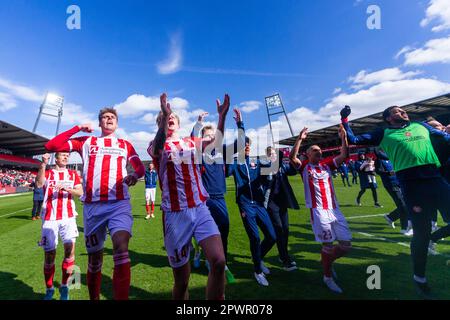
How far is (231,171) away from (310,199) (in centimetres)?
144

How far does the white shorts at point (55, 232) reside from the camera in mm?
3810

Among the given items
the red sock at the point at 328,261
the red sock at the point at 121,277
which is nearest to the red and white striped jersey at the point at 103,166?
the red sock at the point at 121,277

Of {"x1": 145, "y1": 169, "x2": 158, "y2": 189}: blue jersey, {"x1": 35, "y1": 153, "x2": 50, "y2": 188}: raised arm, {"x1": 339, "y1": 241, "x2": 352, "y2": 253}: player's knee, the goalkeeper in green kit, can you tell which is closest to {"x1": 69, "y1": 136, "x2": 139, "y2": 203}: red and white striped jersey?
{"x1": 35, "y1": 153, "x2": 50, "y2": 188}: raised arm

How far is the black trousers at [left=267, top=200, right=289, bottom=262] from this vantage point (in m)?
4.68

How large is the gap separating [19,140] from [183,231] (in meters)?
60.6

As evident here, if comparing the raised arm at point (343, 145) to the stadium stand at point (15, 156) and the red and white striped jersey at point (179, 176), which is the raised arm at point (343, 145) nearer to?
the red and white striped jersey at point (179, 176)

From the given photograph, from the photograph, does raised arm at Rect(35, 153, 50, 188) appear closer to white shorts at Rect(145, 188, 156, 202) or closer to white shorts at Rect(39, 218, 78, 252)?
white shorts at Rect(39, 218, 78, 252)

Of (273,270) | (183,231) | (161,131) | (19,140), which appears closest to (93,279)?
(183,231)

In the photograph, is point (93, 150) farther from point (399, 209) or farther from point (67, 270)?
point (399, 209)

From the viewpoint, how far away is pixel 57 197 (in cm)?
411

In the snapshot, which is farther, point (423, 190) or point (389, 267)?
point (389, 267)

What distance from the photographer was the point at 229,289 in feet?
12.4
